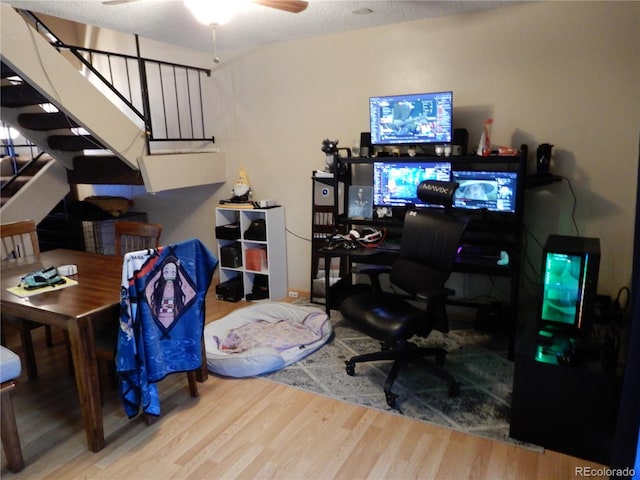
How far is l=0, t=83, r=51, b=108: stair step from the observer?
3268 mm

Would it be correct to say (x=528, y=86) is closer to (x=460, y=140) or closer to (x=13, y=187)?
(x=460, y=140)

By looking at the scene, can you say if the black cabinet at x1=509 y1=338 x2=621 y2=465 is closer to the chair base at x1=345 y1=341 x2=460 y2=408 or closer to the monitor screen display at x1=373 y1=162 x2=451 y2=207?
the chair base at x1=345 y1=341 x2=460 y2=408

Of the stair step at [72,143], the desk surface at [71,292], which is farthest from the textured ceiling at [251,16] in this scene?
the desk surface at [71,292]

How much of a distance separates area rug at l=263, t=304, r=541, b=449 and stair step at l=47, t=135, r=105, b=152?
2.64 meters

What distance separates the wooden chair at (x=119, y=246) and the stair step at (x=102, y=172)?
0.65 meters

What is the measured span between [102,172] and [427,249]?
3.17 meters

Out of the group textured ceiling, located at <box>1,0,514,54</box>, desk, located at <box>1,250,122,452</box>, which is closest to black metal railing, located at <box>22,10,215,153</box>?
textured ceiling, located at <box>1,0,514,54</box>

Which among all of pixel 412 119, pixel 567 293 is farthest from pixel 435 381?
pixel 412 119

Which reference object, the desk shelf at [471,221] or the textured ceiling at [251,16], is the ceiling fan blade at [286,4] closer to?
the textured ceiling at [251,16]

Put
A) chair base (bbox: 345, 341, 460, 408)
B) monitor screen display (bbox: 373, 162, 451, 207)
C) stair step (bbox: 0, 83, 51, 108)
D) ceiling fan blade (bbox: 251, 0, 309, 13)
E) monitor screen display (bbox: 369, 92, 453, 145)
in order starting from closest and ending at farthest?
1. ceiling fan blade (bbox: 251, 0, 309, 13)
2. chair base (bbox: 345, 341, 460, 408)
3. monitor screen display (bbox: 369, 92, 453, 145)
4. monitor screen display (bbox: 373, 162, 451, 207)
5. stair step (bbox: 0, 83, 51, 108)

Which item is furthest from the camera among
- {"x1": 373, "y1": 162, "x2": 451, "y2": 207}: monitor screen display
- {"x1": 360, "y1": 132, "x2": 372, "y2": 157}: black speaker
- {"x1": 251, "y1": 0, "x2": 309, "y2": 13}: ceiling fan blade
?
{"x1": 360, "y1": 132, "x2": 372, "y2": 157}: black speaker

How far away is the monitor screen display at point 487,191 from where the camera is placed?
2877 millimetres

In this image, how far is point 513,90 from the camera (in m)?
3.04

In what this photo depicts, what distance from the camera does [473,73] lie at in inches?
124
